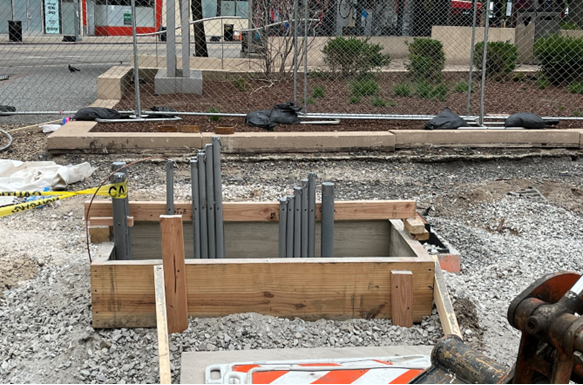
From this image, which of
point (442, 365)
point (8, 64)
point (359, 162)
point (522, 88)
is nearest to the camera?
point (442, 365)

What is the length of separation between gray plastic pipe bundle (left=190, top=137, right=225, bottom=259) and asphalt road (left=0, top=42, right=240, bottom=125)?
7.32 m

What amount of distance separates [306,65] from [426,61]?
453cm

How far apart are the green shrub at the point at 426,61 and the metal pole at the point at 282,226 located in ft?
30.9

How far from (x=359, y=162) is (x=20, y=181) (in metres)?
4.15

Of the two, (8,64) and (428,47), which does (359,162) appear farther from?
(8,64)

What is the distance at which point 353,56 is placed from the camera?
13.5m

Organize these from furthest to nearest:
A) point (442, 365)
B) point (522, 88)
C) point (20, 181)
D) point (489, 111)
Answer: point (522, 88) < point (489, 111) < point (20, 181) < point (442, 365)

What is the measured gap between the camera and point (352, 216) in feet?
16.8

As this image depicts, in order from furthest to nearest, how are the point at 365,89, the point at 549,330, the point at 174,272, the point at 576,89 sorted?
the point at 576,89
the point at 365,89
the point at 174,272
the point at 549,330

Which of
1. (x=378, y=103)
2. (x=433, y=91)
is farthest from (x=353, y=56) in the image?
(x=378, y=103)

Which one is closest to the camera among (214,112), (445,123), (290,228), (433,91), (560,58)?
(290,228)

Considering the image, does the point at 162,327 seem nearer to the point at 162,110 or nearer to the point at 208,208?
the point at 208,208

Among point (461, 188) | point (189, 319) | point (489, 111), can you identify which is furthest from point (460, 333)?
point (489, 111)

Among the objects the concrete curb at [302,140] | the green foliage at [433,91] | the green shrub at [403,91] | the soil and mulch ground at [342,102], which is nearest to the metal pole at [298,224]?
the concrete curb at [302,140]
